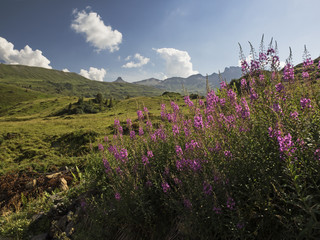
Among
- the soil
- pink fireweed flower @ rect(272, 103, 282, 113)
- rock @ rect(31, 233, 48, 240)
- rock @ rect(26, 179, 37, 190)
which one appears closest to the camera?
pink fireweed flower @ rect(272, 103, 282, 113)

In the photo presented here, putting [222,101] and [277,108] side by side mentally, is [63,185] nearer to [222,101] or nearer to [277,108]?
[222,101]

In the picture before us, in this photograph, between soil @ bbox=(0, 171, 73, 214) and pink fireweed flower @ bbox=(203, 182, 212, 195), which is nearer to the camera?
pink fireweed flower @ bbox=(203, 182, 212, 195)

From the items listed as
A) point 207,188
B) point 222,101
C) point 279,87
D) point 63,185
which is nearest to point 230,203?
point 207,188

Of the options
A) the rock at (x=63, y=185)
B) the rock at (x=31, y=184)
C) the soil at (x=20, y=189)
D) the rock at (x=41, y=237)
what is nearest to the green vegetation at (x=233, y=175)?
the rock at (x=41, y=237)

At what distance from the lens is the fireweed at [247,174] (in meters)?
2.28

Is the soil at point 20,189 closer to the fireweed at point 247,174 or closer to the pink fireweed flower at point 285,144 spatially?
the fireweed at point 247,174

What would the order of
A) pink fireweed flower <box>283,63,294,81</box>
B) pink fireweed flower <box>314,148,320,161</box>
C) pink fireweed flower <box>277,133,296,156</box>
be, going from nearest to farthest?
pink fireweed flower <box>277,133,296,156</box> < pink fireweed flower <box>314,148,320,161</box> < pink fireweed flower <box>283,63,294,81</box>

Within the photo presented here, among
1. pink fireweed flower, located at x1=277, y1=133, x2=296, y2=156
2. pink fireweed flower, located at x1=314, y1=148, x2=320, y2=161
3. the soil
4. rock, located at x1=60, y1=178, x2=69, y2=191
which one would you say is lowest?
the soil

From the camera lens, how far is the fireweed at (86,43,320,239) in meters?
2.28

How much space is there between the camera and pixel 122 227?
4.07 meters

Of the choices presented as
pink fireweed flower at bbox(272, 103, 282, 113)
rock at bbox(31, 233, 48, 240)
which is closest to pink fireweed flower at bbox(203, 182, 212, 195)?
pink fireweed flower at bbox(272, 103, 282, 113)

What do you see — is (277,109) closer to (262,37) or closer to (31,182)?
(262,37)

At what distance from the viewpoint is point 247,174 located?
2.77 metres

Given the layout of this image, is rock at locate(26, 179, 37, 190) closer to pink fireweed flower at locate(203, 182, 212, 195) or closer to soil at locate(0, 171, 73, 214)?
soil at locate(0, 171, 73, 214)
